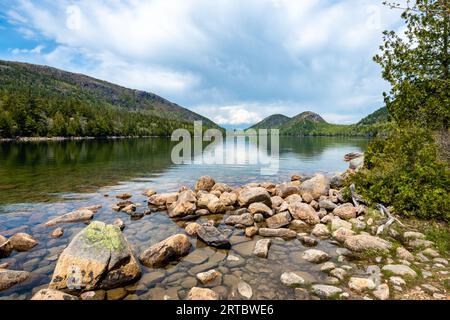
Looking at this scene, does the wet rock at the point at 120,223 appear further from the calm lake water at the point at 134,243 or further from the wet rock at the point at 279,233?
the wet rock at the point at 279,233

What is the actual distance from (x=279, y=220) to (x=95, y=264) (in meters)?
8.24

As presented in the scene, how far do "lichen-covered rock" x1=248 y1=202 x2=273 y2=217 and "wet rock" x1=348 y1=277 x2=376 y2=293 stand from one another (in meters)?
6.50

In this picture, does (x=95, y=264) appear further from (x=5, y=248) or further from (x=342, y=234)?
(x=342, y=234)

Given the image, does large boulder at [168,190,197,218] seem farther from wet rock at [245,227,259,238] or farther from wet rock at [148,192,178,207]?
wet rock at [245,227,259,238]

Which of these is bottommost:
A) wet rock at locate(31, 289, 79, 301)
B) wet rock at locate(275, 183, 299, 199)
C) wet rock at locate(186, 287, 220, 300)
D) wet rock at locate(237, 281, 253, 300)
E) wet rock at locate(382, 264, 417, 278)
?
wet rock at locate(237, 281, 253, 300)

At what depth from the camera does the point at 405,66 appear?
41.4 feet

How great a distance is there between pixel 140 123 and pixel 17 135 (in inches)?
3379

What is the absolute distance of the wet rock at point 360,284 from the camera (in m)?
6.61

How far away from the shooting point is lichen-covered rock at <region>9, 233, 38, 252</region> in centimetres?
941

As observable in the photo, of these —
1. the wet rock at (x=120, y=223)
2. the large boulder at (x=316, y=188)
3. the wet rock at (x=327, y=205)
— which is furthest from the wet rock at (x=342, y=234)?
the wet rock at (x=120, y=223)

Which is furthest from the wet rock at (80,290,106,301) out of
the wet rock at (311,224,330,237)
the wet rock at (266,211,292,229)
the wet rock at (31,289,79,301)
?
the wet rock at (311,224,330,237)

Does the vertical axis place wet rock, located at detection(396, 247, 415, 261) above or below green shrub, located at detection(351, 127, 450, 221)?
below
